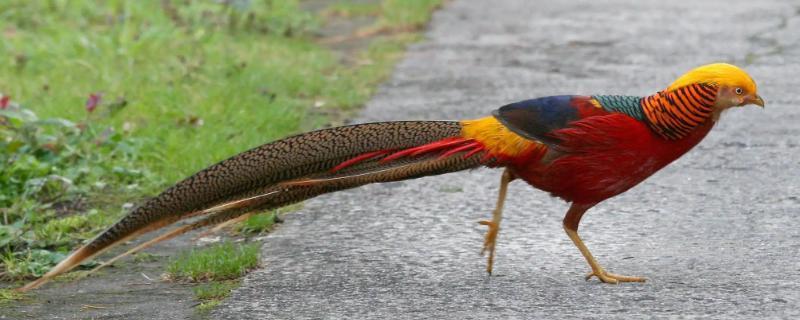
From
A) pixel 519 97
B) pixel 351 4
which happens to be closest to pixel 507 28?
pixel 351 4

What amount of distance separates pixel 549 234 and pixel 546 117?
2.88ft

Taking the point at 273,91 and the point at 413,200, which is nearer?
the point at 413,200

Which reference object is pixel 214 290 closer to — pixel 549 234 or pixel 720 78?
pixel 549 234

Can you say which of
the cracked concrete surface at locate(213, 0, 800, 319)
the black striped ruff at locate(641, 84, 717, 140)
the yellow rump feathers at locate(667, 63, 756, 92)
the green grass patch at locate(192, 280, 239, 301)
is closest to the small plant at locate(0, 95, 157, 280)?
the green grass patch at locate(192, 280, 239, 301)

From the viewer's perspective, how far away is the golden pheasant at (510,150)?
12.5 feet

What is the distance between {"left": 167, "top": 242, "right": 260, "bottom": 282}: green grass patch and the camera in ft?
A: 14.0

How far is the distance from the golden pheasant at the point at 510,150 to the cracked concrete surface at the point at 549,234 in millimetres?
269

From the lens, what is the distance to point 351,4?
414 inches

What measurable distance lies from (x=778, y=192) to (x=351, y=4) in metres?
5.88

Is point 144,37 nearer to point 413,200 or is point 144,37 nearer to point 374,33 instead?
point 374,33

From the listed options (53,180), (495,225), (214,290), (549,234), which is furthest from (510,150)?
(53,180)

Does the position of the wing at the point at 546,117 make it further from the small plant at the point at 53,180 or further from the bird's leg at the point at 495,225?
the small plant at the point at 53,180

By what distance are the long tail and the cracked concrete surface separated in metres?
0.33

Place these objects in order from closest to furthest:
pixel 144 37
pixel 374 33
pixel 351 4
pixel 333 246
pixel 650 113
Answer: pixel 650 113, pixel 333 246, pixel 144 37, pixel 374 33, pixel 351 4
